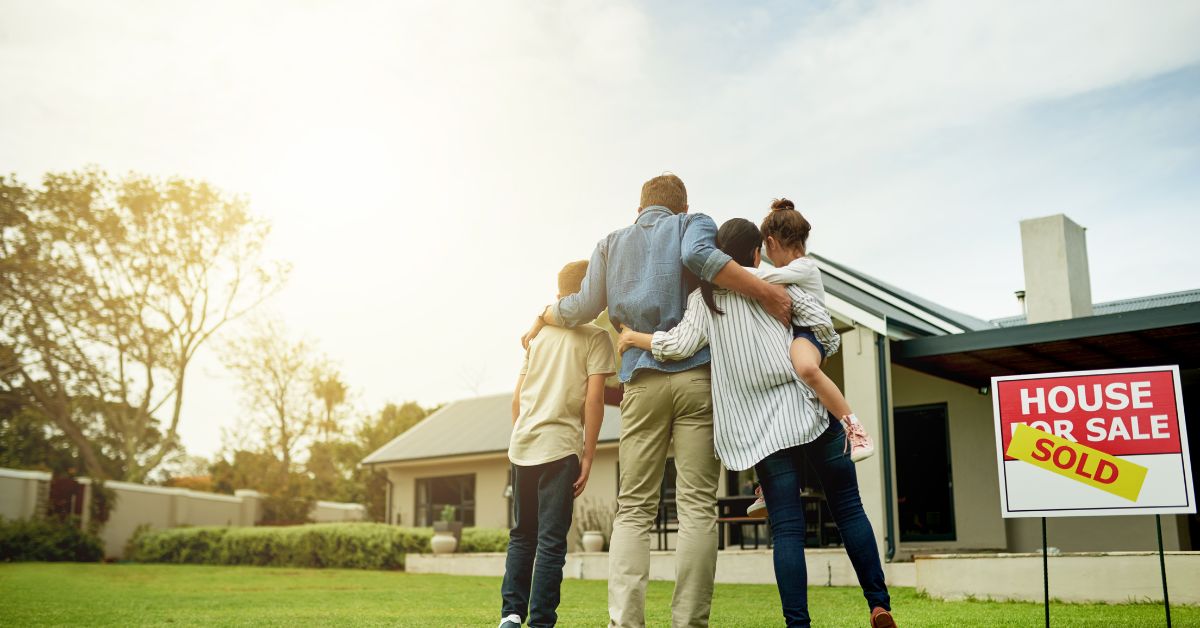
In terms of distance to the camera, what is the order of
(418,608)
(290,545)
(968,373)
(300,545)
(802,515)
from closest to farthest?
(802,515) → (418,608) → (968,373) → (300,545) → (290,545)

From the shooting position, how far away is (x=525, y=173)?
1278 centimetres

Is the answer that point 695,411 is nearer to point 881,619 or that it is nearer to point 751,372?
point 751,372

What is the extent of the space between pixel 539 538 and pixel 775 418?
114cm

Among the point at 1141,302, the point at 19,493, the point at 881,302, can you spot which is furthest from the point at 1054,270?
the point at 19,493

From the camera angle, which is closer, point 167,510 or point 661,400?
point 661,400

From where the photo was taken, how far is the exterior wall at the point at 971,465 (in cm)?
1130

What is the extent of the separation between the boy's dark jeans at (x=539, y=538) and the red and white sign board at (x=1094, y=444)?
1836mm

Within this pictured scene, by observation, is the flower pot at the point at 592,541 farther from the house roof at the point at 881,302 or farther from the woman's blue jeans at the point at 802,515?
the woman's blue jeans at the point at 802,515

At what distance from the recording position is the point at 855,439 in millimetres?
3330

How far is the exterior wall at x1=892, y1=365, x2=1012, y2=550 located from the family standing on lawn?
891 centimetres

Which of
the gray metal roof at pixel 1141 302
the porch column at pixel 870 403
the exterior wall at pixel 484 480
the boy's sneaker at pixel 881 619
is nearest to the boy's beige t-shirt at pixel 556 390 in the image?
the boy's sneaker at pixel 881 619

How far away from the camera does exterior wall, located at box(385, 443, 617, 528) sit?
1792 cm

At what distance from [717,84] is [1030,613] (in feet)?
25.5

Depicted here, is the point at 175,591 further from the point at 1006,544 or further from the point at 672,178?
the point at 1006,544
